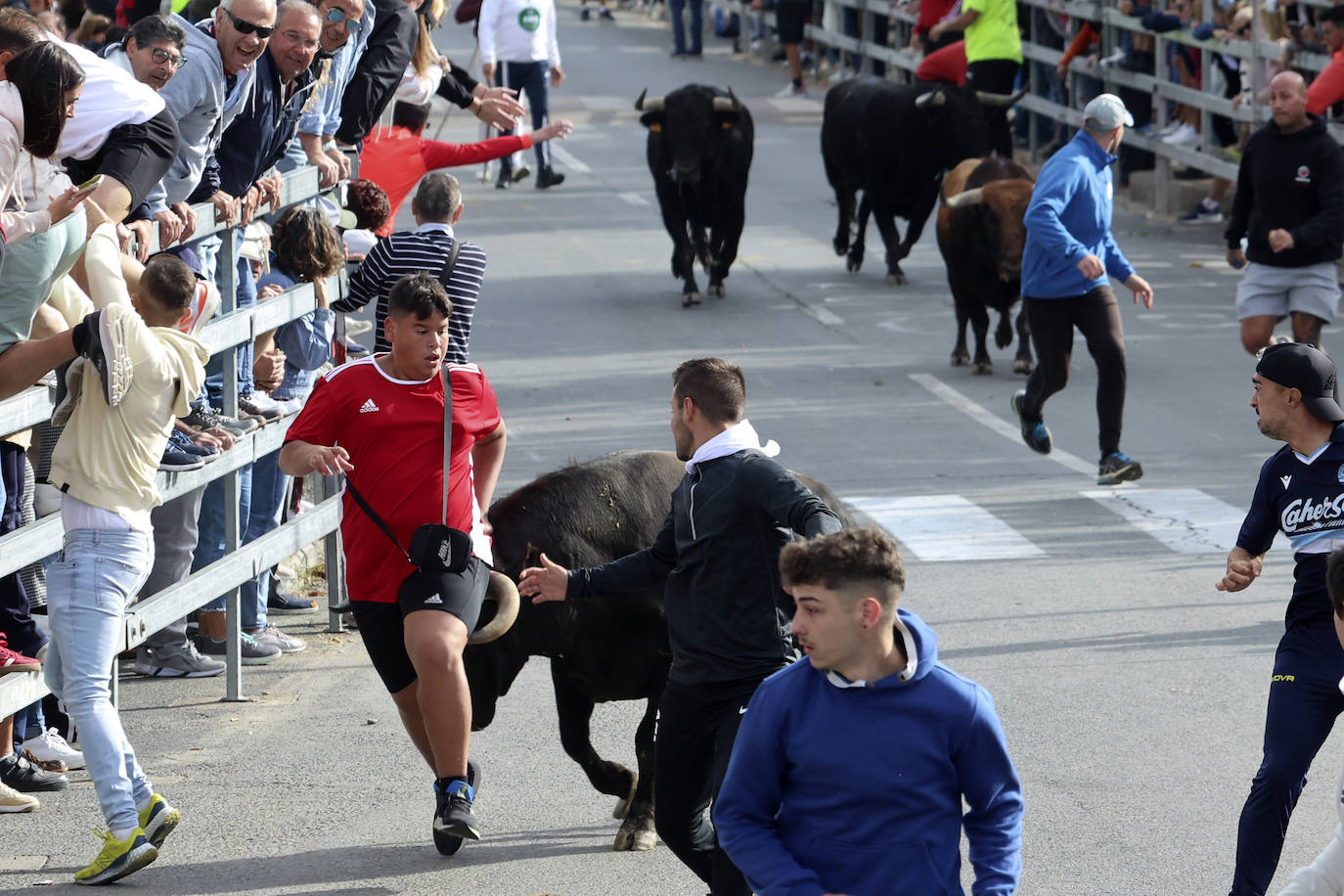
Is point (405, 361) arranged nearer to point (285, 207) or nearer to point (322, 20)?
point (285, 207)

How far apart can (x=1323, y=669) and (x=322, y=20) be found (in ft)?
18.2

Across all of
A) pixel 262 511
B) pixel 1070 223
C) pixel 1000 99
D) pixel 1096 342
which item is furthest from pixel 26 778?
pixel 1000 99

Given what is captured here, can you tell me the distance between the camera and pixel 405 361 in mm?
6238

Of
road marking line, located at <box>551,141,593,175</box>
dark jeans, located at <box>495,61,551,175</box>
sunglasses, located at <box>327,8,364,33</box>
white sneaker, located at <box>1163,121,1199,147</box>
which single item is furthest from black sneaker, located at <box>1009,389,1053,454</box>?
road marking line, located at <box>551,141,593,175</box>

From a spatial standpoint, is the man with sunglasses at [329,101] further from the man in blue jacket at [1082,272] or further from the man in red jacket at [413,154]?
the man in blue jacket at [1082,272]

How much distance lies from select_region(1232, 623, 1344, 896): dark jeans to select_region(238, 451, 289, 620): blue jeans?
4.50 m

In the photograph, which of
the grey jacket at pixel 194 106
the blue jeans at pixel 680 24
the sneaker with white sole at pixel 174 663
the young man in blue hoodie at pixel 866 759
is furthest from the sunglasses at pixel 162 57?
the blue jeans at pixel 680 24

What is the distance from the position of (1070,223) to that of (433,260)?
14.7 ft

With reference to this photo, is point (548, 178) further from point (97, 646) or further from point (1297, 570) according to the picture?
point (1297, 570)

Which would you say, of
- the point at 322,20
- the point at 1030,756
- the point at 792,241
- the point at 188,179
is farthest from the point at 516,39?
the point at 1030,756

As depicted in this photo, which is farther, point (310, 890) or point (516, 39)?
point (516, 39)

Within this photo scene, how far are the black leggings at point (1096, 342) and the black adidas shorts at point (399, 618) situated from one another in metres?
6.02

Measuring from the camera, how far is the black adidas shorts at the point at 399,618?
6.12 meters

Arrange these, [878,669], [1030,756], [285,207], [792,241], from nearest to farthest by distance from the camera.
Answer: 1. [878,669]
2. [1030,756]
3. [285,207]
4. [792,241]
